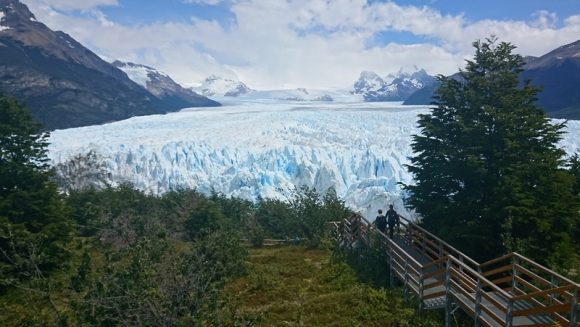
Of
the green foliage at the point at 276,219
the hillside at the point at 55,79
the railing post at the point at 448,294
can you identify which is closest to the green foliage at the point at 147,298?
the railing post at the point at 448,294

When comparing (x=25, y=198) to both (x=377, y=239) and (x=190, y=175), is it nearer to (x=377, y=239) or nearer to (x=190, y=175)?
(x=377, y=239)

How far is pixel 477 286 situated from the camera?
823 cm

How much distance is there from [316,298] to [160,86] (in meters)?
107

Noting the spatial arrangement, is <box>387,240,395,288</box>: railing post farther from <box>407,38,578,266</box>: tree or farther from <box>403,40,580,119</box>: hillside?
<box>403,40,580,119</box>: hillside

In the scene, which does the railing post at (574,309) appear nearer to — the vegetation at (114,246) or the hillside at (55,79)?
the vegetation at (114,246)

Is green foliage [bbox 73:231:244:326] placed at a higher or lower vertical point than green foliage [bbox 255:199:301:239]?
higher

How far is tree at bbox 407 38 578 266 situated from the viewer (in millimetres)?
11766

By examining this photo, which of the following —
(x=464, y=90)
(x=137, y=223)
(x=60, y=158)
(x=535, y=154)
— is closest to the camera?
(x=535, y=154)

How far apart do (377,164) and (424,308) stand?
21.2 meters

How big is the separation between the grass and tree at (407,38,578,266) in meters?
2.83

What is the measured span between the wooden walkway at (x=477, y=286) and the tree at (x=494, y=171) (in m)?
0.73

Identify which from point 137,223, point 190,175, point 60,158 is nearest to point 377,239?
point 137,223

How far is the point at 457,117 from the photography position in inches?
531

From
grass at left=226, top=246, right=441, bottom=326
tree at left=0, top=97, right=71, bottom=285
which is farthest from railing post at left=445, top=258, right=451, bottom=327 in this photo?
tree at left=0, top=97, right=71, bottom=285
